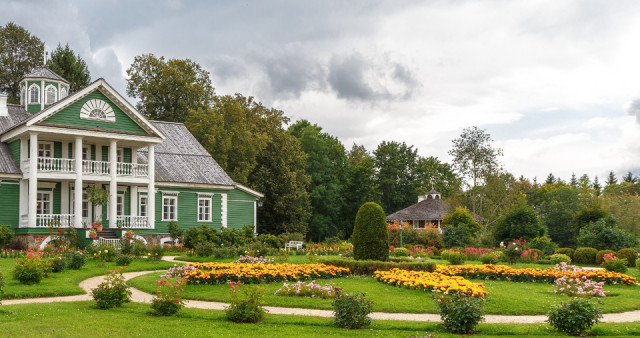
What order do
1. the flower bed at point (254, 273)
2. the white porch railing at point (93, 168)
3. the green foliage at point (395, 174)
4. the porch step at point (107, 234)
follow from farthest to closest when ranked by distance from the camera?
the green foliage at point (395, 174) < the white porch railing at point (93, 168) < the porch step at point (107, 234) < the flower bed at point (254, 273)

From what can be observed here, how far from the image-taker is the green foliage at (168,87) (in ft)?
155

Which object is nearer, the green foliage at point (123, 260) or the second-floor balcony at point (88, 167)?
the green foliage at point (123, 260)

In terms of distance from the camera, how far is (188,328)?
10719mm

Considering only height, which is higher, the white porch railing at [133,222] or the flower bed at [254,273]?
the white porch railing at [133,222]

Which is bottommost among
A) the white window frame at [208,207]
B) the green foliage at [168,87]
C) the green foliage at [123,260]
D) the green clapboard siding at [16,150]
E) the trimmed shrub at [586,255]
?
the trimmed shrub at [586,255]

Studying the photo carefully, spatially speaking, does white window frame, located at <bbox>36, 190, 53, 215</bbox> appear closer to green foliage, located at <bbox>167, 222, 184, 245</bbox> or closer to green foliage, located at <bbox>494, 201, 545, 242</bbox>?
green foliage, located at <bbox>167, 222, 184, 245</bbox>

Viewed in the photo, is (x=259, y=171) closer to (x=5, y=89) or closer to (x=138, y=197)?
(x=138, y=197)

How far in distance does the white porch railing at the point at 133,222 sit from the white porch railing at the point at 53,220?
278 centimetres

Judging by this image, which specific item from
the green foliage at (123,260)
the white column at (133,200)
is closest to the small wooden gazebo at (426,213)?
the white column at (133,200)

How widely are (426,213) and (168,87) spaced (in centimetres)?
2595

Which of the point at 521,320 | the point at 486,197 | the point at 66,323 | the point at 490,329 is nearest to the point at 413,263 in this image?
the point at 521,320

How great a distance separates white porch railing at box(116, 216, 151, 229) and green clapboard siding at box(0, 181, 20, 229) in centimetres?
498

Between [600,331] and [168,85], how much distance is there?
136 ft

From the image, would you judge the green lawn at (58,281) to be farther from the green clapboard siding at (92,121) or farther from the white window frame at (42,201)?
the green clapboard siding at (92,121)
